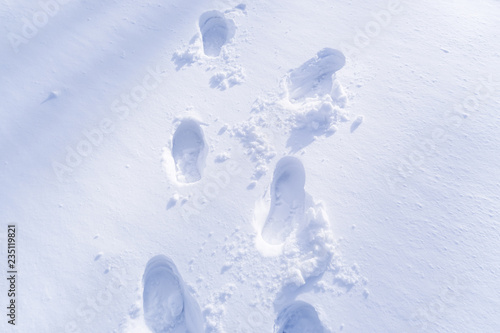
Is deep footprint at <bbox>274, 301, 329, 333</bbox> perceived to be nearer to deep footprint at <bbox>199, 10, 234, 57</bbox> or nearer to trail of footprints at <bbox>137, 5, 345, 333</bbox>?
trail of footprints at <bbox>137, 5, 345, 333</bbox>

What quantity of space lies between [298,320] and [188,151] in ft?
3.25

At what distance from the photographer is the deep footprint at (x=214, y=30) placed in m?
2.16

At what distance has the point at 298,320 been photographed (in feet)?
4.98

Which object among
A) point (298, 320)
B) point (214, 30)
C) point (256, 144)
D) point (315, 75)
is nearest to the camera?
point (298, 320)

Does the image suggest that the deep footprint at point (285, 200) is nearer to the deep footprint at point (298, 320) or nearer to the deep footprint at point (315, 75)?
the deep footprint at point (298, 320)

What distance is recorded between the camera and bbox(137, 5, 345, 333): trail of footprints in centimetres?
152

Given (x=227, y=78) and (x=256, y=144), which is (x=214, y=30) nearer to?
(x=227, y=78)

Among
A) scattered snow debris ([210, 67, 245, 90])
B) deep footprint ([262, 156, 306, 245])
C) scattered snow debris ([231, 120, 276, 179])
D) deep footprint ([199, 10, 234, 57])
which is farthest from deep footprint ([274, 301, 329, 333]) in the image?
deep footprint ([199, 10, 234, 57])

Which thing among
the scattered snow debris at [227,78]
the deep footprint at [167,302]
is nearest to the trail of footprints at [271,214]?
the deep footprint at [167,302]

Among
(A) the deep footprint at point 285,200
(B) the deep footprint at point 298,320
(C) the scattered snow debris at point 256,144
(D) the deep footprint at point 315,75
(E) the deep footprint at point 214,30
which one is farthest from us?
(E) the deep footprint at point 214,30

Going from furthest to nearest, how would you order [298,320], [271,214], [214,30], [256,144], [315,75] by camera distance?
[214,30]
[315,75]
[256,144]
[271,214]
[298,320]

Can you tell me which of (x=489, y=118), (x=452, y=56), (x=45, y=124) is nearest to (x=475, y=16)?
(x=452, y=56)

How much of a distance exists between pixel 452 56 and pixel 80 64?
2.18 meters

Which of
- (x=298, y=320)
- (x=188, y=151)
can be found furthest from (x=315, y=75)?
(x=298, y=320)
